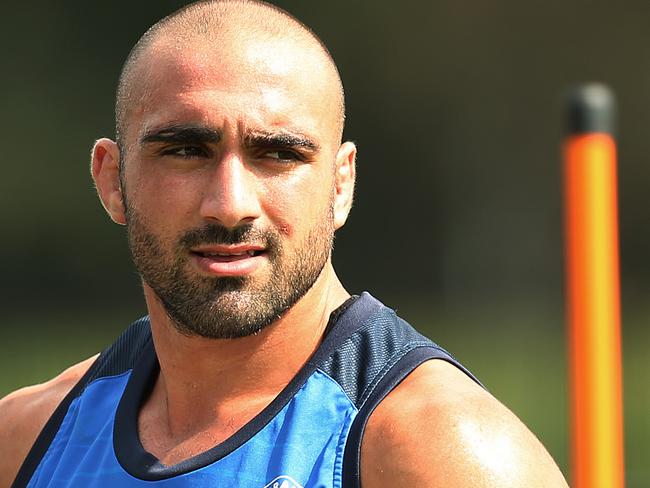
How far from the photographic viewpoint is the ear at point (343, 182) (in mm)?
2857

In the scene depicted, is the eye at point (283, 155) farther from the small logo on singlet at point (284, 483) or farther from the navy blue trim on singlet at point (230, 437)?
the small logo on singlet at point (284, 483)

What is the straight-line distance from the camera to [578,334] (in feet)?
12.2

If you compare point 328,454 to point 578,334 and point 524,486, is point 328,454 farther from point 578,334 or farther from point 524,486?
point 578,334

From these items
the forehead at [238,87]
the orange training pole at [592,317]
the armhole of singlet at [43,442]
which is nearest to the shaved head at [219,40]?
the forehead at [238,87]

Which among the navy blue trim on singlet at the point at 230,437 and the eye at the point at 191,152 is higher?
the eye at the point at 191,152

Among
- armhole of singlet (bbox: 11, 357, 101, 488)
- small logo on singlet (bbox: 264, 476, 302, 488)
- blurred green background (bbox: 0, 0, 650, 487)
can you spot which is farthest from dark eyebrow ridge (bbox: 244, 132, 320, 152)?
blurred green background (bbox: 0, 0, 650, 487)

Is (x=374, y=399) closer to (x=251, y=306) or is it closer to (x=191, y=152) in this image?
(x=251, y=306)

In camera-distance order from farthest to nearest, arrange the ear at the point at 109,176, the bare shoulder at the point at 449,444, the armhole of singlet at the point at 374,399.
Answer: the ear at the point at 109,176
the armhole of singlet at the point at 374,399
the bare shoulder at the point at 449,444

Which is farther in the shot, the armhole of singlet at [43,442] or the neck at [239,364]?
the armhole of singlet at [43,442]

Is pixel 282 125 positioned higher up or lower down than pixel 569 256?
higher up

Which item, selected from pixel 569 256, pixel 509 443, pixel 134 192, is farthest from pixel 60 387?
pixel 569 256

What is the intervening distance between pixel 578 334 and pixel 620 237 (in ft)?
35.4

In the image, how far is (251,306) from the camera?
267 cm

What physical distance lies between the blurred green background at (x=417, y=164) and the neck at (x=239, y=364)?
9.65m
